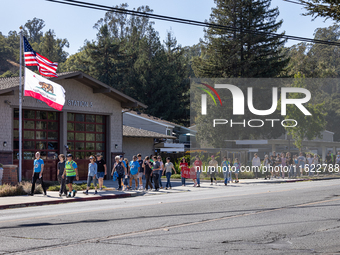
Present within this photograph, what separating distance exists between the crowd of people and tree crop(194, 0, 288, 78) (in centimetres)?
1504

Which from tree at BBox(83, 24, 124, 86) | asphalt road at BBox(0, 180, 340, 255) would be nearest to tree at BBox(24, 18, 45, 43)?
tree at BBox(83, 24, 124, 86)

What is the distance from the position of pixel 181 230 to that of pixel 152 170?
12.7 m

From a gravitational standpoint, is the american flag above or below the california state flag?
above

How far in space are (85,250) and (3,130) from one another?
673 inches

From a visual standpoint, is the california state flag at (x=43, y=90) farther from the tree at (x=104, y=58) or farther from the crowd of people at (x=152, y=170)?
the tree at (x=104, y=58)

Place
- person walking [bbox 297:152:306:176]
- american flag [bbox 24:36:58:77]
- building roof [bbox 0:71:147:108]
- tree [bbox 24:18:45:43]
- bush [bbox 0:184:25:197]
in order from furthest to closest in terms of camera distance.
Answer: tree [bbox 24:18:45:43], person walking [bbox 297:152:306:176], building roof [bbox 0:71:147:108], american flag [bbox 24:36:58:77], bush [bbox 0:184:25:197]

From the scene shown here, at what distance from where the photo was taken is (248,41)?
1868 inches

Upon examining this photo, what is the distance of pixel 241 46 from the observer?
47.9 metres

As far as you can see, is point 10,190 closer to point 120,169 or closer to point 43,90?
point 120,169

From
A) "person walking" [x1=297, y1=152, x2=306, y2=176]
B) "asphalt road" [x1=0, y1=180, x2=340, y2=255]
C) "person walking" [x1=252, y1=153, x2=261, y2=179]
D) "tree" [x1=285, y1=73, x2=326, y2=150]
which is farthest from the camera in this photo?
"tree" [x1=285, y1=73, x2=326, y2=150]

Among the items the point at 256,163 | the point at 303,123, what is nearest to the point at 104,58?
the point at 303,123

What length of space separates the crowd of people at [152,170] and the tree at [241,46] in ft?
49.3

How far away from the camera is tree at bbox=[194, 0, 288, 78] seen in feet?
156

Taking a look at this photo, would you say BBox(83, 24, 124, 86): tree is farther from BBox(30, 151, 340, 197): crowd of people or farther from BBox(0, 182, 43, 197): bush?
BBox(0, 182, 43, 197): bush
